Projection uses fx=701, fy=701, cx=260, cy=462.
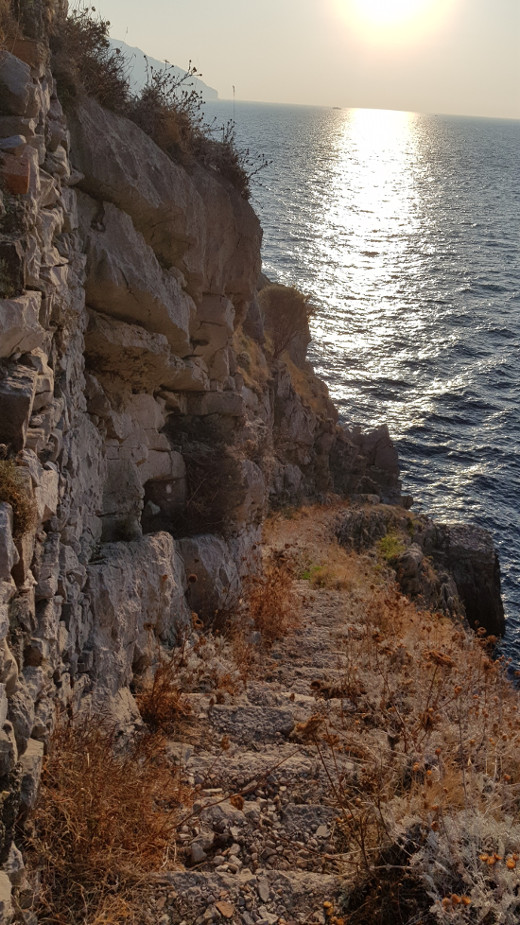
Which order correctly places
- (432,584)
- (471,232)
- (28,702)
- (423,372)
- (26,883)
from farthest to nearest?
(471,232) < (423,372) < (432,584) < (28,702) < (26,883)

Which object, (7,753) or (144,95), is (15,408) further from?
(144,95)

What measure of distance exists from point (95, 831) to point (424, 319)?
139ft

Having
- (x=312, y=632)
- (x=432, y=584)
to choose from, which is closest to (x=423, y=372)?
(x=432, y=584)

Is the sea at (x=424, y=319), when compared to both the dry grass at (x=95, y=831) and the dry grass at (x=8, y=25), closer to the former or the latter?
the dry grass at (x=8, y=25)

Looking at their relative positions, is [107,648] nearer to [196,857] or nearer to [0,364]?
[196,857]

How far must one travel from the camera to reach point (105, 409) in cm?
746

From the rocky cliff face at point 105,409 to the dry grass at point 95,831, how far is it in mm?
272

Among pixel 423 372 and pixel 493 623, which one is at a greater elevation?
pixel 423 372

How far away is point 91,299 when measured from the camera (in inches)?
294

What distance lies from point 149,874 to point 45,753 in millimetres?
920

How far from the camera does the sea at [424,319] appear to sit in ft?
89.9

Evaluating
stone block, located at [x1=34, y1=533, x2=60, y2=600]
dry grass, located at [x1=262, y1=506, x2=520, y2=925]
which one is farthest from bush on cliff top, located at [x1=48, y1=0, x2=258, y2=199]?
dry grass, located at [x1=262, y1=506, x2=520, y2=925]

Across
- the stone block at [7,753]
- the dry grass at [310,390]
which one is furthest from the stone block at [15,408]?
the dry grass at [310,390]

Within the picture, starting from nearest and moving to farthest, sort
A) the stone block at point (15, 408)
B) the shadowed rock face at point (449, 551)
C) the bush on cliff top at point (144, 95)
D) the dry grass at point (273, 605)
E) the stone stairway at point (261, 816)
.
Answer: the stone stairway at point (261, 816) < the stone block at point (15, 408) < the bush on cliff top at point (144, 95) < the dry grass at point (273, 605) < the shadowed rock face at point (449, 551)
